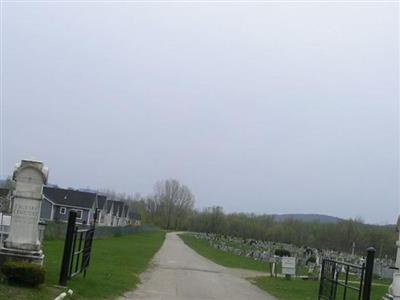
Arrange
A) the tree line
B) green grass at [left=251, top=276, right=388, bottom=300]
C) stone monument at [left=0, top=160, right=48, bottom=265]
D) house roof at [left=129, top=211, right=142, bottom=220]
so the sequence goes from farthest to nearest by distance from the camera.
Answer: house roof at [left=129, top=211, right=142, bottom=220] < the tree line < green grass at [left=251, top=276, right=388, bottom=300] < stone monument at [left=0, top=160, right=48, bottom=265]

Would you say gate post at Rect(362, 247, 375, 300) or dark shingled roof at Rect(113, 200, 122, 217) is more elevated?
gate post at Rect(362, 247, 375, 300)

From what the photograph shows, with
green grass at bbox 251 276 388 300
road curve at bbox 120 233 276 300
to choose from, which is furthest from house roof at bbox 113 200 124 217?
road curve at bbox 120 233 276 300

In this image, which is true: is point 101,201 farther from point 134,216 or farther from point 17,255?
point 17,255

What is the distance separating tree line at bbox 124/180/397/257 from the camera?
7724 cm

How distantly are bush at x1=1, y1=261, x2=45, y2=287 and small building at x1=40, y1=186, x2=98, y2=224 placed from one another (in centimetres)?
6635

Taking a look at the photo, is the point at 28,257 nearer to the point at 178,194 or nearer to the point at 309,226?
the point at 309,226

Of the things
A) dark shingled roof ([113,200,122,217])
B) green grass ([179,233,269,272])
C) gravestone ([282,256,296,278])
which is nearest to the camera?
gravestone ([282,256,296,278])

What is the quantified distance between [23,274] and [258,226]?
109 metres

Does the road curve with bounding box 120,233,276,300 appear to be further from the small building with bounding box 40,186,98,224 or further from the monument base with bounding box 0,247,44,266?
the small building with bounding box 40,186,98,224

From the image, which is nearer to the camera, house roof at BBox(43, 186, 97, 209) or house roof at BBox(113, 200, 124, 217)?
house roof at BBox(43, 186, 97, 209)

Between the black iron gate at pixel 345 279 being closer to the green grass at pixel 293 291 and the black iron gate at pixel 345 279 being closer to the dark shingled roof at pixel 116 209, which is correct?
the green grass at pixel 293 291

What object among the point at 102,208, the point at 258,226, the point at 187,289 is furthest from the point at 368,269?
the point at 258,226

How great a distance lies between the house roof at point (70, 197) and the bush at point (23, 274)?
67.8 meters

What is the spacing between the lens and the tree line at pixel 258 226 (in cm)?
7724
